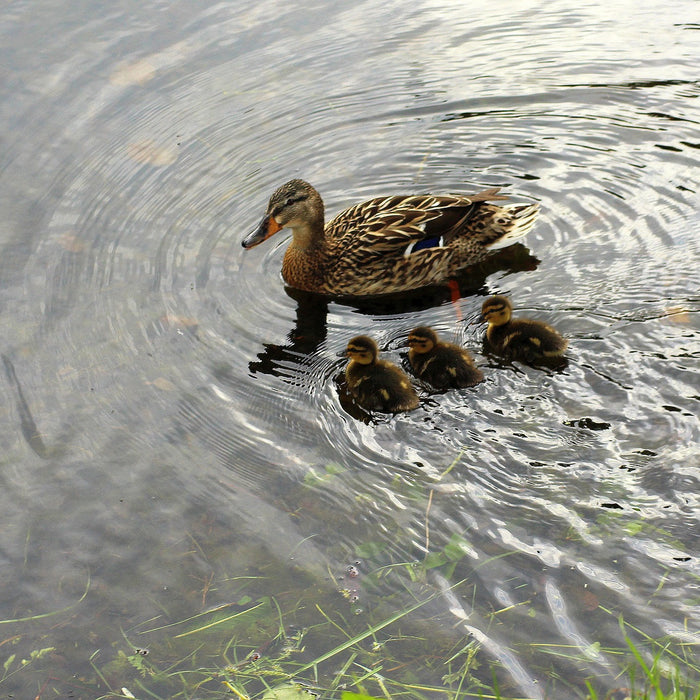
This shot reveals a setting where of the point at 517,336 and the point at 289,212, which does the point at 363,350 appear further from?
the point at 289,212

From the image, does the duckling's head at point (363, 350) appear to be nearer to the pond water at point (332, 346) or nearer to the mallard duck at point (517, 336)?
the pond water at point (332, 346)

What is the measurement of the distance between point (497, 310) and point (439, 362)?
0.50 meters

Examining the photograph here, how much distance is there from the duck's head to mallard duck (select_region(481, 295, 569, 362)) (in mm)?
1423

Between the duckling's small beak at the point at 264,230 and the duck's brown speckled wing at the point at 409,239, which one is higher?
the duckling's small beak at the point at 264,230

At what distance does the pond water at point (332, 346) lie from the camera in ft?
11.3

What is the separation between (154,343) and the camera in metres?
5.00

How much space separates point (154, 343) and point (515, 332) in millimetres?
1991

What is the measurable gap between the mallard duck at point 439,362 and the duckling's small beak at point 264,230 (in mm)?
1457

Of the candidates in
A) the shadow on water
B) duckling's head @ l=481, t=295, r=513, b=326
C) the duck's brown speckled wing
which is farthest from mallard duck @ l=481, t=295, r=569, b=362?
the duck's brown speckled wing

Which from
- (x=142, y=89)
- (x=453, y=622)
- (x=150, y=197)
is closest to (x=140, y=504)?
(x=453, y=622)

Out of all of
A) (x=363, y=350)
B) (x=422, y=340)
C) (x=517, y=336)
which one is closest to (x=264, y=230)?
(x=363, y=350)

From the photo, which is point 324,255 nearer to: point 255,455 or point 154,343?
point 154,343

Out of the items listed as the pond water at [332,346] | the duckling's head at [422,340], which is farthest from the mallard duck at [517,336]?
the duckling's head at [422,340]

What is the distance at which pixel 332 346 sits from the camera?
5.07m
